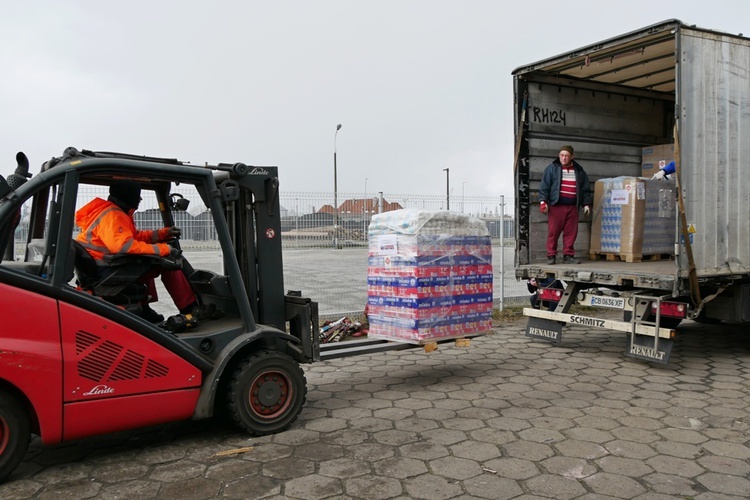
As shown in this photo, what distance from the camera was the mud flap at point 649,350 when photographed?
5883 mm

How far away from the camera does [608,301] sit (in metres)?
6.56

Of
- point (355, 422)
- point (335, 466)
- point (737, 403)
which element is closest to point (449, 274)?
point (355, 422)

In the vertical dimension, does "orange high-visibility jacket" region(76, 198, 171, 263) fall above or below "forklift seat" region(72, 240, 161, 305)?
above

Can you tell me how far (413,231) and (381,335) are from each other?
40.8 inches

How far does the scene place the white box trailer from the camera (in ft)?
19.0

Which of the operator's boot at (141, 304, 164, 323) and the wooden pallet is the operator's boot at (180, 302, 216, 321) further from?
the wooden pallet

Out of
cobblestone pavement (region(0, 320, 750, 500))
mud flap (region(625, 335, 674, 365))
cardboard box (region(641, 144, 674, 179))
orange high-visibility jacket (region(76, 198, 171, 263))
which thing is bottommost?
cobblestone pavement (region(0, 320, 750, 500))

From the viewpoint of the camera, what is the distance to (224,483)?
3508 millimetres

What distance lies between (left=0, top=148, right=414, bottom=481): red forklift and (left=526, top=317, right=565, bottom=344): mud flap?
3.14 metres

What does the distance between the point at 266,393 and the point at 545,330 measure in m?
3.98

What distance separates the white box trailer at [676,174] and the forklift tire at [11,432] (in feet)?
17.5

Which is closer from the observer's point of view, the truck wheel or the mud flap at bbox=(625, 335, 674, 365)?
the truck wheel

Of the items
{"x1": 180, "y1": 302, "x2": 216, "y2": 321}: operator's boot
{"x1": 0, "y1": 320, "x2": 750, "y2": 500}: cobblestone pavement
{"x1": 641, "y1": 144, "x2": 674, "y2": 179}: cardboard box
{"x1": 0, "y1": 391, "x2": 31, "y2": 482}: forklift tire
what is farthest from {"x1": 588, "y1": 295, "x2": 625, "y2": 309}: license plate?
{"x1": 0, "y1": 391, "x2": 31, "y2": 482}: forklift tire

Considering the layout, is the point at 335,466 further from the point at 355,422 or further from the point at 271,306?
the point at 271,306
